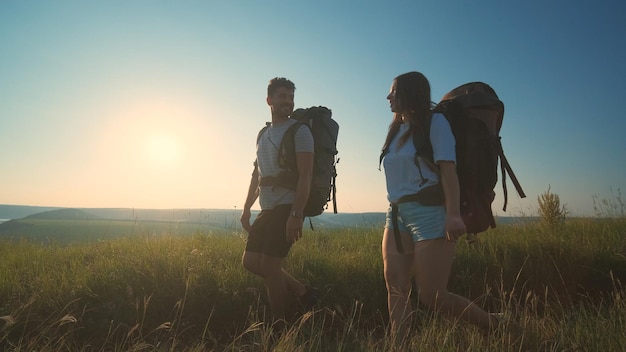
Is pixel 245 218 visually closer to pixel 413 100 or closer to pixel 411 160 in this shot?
pixel 411 160

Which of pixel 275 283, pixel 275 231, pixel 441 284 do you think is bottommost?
pixel 275 283

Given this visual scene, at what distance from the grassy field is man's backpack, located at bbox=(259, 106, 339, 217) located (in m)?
1.01

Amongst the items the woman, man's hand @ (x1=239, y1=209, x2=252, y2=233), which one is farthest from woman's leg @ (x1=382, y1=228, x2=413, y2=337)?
man's hand @ (x1=239, y1=209, x2=252, y2=233)

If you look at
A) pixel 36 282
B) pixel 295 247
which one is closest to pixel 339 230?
pixel 295 247

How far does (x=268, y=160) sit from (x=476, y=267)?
3.07 metres

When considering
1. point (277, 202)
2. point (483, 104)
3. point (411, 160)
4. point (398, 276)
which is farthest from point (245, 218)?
point (483, 104)

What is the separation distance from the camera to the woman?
2.25 meters

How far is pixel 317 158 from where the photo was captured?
11.0ft

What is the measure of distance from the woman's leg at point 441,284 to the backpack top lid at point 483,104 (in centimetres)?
87

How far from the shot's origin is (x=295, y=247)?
5.43 m

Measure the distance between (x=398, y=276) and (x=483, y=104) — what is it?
4.26 feet

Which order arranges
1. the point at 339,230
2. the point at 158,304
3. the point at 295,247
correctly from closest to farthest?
the point at 158,304 < the point at 295,247 < the point at 339,230

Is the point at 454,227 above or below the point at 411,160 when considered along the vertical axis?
below

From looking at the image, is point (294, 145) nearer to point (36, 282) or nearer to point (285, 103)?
point (285, 103)
